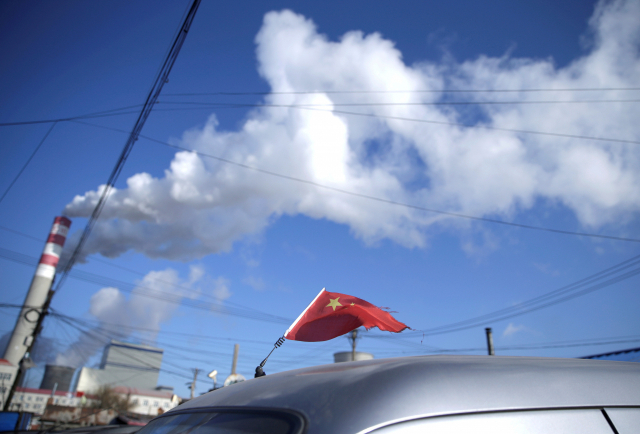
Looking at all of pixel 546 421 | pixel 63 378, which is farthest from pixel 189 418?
pixel 63 378

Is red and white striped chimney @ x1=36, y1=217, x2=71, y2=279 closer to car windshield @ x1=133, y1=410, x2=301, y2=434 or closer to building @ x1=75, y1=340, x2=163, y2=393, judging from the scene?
car windshield @ x1=133, y1=410, x2=301, y2=434

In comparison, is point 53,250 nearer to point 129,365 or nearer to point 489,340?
point 489,340

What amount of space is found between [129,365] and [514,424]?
140 meters

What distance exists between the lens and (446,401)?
1.03m

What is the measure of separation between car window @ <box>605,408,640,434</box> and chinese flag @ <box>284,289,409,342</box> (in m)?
2.55

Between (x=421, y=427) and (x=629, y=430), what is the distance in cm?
56

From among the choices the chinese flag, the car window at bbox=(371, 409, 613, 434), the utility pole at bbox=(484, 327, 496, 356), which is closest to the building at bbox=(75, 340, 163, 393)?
the utility pole at bbox=(484, 327, 496, 356)

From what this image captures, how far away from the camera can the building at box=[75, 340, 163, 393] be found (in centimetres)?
11444

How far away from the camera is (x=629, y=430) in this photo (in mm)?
1058

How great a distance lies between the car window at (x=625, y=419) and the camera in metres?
1.06

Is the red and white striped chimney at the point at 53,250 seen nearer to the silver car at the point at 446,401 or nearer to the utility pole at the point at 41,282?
the utility pole at the point at 41,282

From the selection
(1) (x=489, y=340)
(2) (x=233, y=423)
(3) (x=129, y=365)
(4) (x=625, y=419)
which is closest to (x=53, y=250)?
(1) (x=489, y=340)

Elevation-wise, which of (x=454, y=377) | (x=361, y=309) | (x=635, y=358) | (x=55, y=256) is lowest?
(x=454, y=377)

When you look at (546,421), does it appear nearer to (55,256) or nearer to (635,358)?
(635,358)
